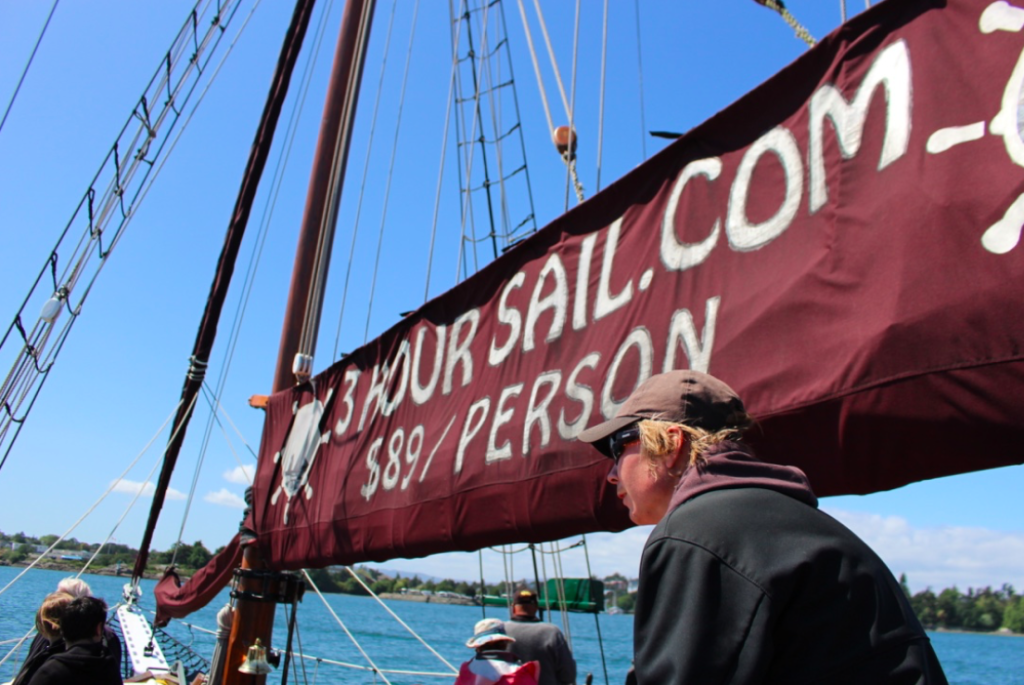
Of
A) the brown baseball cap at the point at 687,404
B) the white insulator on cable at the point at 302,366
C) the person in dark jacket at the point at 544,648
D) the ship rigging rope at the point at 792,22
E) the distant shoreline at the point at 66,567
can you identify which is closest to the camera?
the brown baseball cap at the point at 687,404

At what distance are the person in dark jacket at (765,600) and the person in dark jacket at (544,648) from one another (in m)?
3.64

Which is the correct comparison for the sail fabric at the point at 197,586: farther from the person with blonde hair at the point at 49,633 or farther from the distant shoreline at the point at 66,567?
the person with blonde hair at the point at 49,633

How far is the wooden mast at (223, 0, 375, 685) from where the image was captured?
532cm

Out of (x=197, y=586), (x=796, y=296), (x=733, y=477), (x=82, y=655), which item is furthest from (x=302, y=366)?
(x=733, y=477)

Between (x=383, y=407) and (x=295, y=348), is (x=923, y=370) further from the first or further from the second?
(x=295, y=348)

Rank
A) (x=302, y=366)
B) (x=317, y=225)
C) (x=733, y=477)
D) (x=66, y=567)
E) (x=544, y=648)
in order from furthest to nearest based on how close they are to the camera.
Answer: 1. (x=66, y=567)
2. (x=317, y=225)
3. (x=302, y=366)
4. (x=544, y=648)
5. (x=733, y=477)

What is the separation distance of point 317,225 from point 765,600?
6023 millimetres

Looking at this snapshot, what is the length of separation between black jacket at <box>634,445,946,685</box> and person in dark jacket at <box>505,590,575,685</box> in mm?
3669

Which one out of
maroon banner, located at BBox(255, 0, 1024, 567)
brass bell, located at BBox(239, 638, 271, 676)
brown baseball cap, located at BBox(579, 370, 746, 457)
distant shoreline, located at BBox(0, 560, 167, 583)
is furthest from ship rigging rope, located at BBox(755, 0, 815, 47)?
distant shoreline, located at BBox(0, 560, 167, 583)

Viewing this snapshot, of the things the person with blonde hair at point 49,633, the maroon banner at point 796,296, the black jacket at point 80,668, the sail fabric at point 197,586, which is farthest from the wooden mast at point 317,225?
the maroon banner at point 796,296

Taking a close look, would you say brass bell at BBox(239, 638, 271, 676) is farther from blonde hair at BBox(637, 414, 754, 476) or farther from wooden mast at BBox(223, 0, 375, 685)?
blonde hair at BBox(637, 414, 754, 476)

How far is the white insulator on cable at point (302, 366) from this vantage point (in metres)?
5.92

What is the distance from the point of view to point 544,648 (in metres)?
4.58

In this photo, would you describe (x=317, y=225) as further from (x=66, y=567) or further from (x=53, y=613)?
(x=66, y=567)
